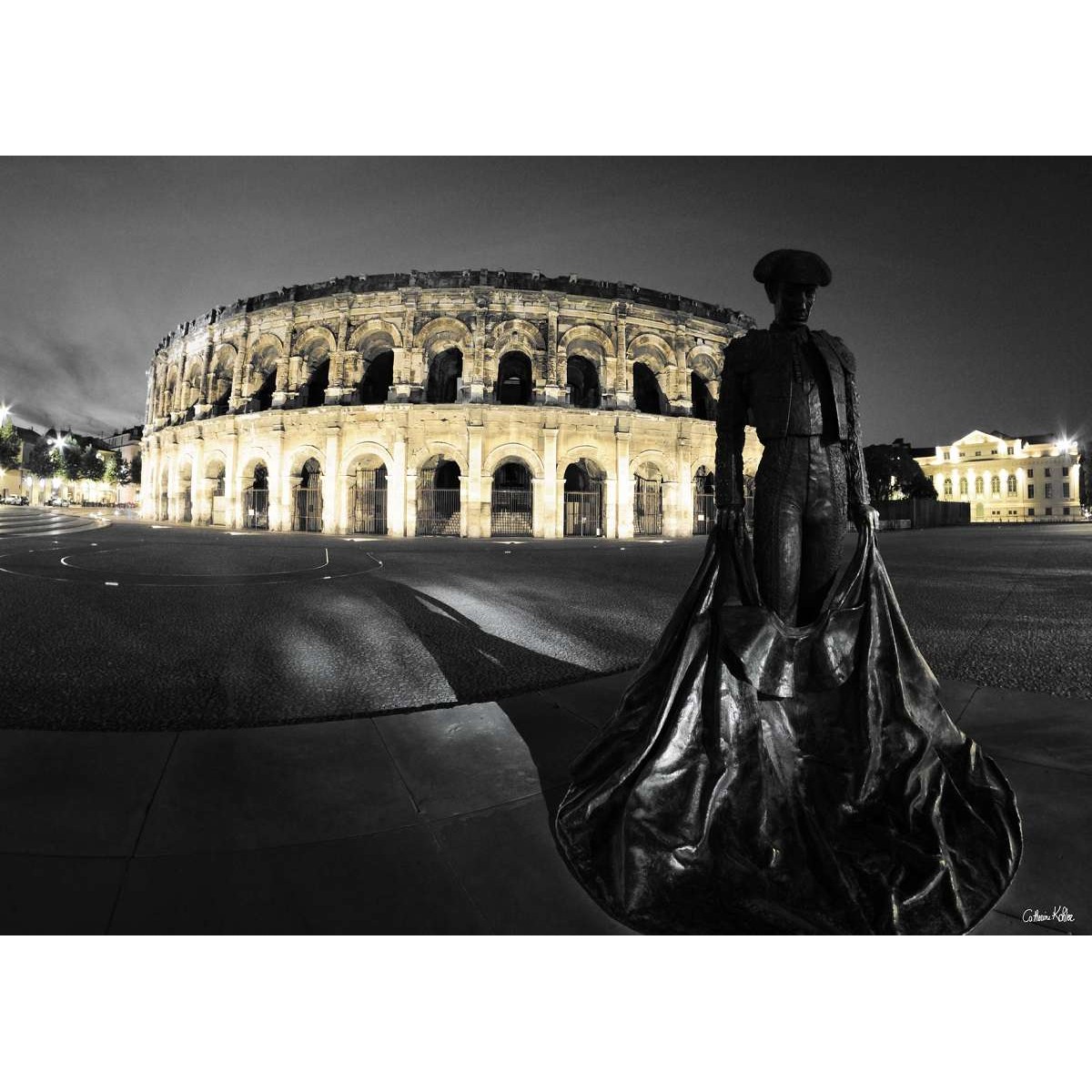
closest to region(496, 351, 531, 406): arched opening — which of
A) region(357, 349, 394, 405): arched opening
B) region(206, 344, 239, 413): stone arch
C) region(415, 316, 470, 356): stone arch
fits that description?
region(415, 316, 470, 356): stone arch

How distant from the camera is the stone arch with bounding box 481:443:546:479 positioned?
23812 millimetres

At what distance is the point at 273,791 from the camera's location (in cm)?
225

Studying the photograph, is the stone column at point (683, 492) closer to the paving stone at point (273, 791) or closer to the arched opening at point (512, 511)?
the arched opening at point (512, 511)

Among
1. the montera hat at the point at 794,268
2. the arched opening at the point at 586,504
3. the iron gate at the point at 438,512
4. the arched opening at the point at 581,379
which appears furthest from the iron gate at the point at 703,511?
the montera hat at the point at 794,268

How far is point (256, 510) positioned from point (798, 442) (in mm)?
31334

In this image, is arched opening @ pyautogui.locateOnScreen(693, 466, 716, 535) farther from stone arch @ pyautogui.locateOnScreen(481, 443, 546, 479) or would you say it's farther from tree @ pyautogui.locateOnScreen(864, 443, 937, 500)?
tree @ pyautogui.locateOnScreen(864, 443, 937, 500)

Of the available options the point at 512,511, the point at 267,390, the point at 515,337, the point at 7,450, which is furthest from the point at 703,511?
the point at 7,450

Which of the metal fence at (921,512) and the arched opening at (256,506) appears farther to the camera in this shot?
the metal fence at (921,512)

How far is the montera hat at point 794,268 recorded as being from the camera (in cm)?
216

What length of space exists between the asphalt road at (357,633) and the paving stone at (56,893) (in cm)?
122

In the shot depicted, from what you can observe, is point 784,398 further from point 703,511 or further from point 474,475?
point 703,511

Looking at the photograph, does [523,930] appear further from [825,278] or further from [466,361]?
[466,361]

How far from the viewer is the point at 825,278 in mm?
2180

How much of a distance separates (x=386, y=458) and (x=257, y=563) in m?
13.8
